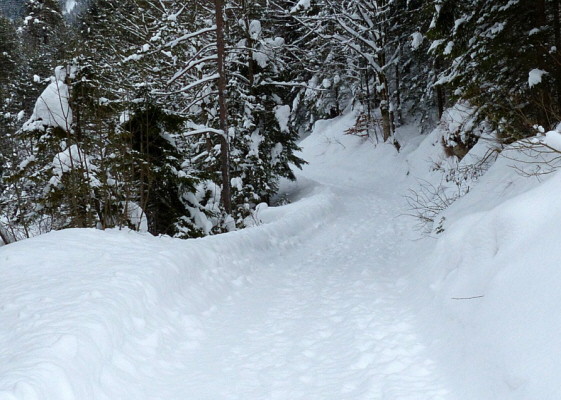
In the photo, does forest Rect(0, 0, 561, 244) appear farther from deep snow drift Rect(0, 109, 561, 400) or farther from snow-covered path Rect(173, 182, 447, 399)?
snow-covered path Rect(173, 182, 447, 399)

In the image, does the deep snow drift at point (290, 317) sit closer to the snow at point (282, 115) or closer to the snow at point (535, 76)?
the snow at point (535, 76)

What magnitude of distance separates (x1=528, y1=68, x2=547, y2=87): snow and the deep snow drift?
1.83 metres

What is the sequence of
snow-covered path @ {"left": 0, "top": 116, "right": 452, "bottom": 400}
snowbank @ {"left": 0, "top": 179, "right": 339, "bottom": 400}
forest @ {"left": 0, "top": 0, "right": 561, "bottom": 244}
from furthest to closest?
forest @ {"left": 0, "top": 0, "right": 561, "bottom": 244} → snow-covered path @ {"left": 0, "top": 116, "right": 452, "bottom": 400} → snowbank @ {"left": 0, "top": 179, "right": 339, "bottom": 400}

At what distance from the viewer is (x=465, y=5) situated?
8836mm

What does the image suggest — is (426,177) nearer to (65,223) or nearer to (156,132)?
(156,132)

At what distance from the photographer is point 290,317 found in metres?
5.14

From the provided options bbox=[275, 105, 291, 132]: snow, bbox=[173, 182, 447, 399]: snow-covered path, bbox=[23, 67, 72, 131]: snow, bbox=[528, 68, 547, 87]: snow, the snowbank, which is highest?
bbox=[23, 67, 72, 131]: snow

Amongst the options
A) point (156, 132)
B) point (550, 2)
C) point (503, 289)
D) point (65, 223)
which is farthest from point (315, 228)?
point (503, 289)

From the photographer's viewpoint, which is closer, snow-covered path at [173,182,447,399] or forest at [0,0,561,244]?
snow-covered path at [173,182,447,399]

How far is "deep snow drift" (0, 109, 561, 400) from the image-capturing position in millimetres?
2971

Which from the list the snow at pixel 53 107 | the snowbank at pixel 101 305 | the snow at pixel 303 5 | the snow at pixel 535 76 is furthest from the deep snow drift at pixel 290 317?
the snow at pixel 303 5

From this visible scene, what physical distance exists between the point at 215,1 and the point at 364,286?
907cm

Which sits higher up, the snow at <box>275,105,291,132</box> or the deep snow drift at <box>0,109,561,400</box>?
the snow at <box>275,105,291,132</box>

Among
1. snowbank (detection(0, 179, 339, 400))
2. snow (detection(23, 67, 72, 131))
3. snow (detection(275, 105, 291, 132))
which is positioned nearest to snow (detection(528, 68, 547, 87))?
snowbank (detection(0, 179, 339, 400))
